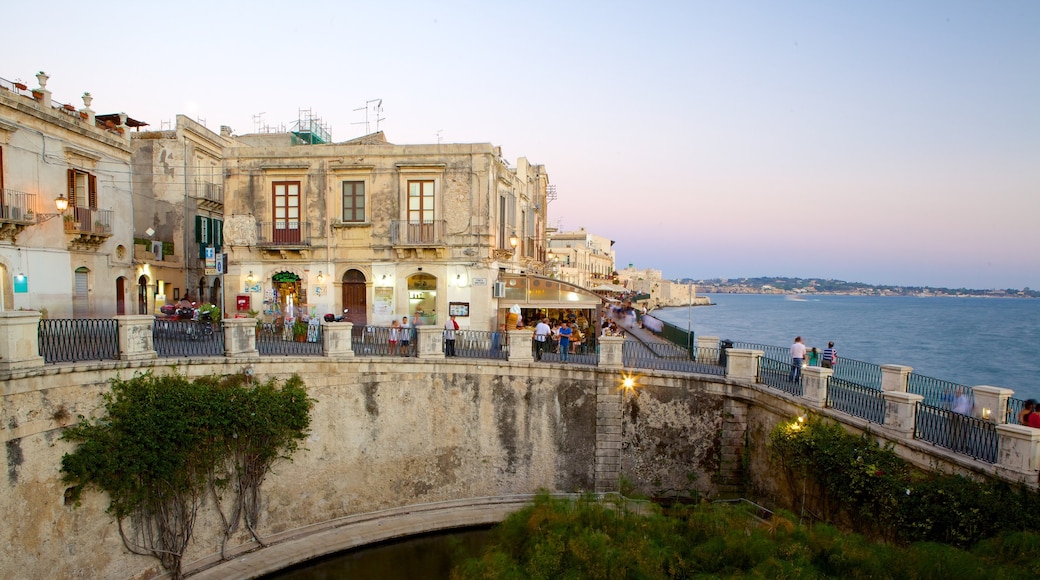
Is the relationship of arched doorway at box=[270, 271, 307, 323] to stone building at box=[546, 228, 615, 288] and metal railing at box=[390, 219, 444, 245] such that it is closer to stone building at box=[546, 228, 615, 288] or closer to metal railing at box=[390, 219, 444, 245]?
metal railing at box=[390, 219, 444, 245]

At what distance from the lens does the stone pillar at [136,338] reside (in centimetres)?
1176

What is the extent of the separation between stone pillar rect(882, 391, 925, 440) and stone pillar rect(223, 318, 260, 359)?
46.5 ft

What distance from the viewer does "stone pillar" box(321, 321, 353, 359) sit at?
Answer: 14641mm

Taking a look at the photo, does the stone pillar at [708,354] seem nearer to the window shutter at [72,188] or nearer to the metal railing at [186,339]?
the metal railing at [186,339]

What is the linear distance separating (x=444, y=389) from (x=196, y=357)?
6.22 meters

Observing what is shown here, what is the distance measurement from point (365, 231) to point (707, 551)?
15.1 metres

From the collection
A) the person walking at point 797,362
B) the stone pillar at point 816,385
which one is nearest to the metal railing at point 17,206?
the stone pillar at point 816,385

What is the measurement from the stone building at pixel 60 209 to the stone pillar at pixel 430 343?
38.1 feet

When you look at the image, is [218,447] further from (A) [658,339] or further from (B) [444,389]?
(A) [658,339]

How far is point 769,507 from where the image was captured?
14.0 meters

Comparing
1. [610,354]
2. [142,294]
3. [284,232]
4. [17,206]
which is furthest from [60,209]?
[610,354]

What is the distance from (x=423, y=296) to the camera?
66.7ft

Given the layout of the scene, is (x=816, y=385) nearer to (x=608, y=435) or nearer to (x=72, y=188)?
(x=608, y=435)

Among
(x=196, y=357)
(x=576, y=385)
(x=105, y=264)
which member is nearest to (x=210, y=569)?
(x=196, y=357)
